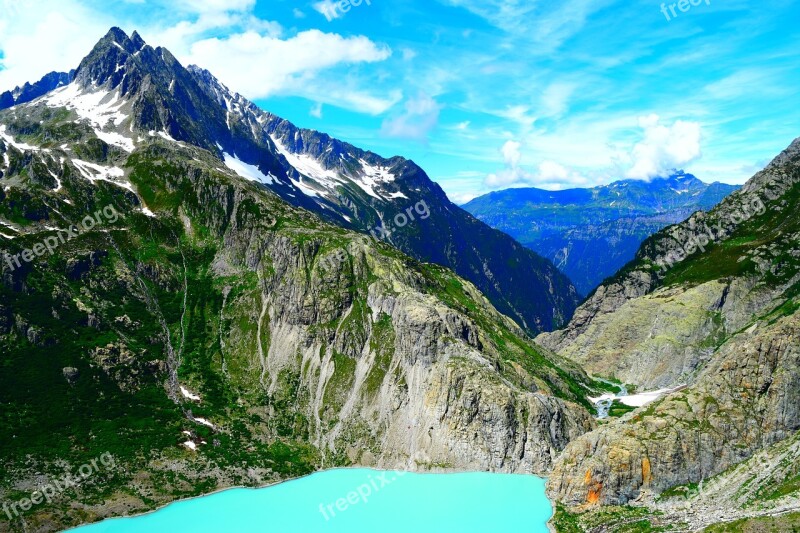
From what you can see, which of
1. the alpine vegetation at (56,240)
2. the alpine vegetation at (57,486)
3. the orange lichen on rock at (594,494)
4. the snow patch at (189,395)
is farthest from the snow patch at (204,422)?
the orange lichen on rock at (594,494)

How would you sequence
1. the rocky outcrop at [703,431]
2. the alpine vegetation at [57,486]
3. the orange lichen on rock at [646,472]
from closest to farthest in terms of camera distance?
1. the rocky outcrop at [703,431]
2. the orange lichen on rock at [646,472]
3. the alpine vegetation at [57,486]

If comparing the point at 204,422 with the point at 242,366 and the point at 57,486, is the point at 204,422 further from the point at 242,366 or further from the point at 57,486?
the point at 57,486

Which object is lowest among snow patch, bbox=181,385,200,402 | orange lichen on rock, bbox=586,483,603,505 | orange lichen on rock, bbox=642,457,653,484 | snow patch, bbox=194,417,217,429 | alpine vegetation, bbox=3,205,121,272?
orange lichen on rock, bbox=586,483,603,505

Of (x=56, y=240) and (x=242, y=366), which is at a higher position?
(x=56, y=240)

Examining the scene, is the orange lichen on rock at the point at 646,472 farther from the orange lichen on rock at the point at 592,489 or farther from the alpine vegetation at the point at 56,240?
the alpine vegetation at the point at 56,240

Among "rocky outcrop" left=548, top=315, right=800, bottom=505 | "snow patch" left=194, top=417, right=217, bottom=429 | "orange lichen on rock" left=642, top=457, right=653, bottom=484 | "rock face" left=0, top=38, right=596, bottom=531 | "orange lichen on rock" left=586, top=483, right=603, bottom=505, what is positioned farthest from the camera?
"snow patch" left=194, top=417, right=217, bottom=429

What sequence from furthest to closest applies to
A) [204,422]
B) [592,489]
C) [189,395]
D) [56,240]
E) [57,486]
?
1. [56,240]
2. [189,395]
3. [204,422]
4. [57,486]
5. [592,489]

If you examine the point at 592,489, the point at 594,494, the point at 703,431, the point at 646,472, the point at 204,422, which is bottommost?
the point at 594,494

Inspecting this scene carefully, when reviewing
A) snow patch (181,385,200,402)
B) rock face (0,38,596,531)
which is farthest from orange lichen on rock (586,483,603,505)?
snow patch (181,385,200,402)

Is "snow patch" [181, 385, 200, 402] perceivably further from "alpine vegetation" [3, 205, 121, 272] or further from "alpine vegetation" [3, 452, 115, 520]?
"alpine vegetation" [3, 205, 121, 272]

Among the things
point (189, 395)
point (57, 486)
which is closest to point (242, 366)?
point (189, 395)

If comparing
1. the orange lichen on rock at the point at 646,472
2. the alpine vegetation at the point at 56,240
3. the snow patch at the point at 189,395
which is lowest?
the orange lichen on rock at the point at 646,472

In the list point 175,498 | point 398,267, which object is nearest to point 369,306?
point 398,267
